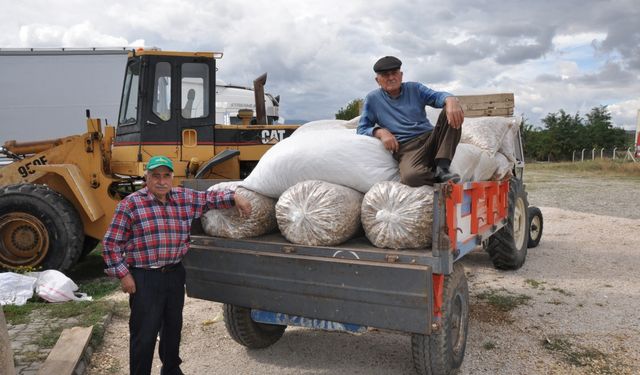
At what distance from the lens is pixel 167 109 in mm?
6375

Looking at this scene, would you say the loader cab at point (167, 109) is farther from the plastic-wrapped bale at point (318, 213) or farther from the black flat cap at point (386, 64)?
the plastic-wrapped bale at point (318, 213)

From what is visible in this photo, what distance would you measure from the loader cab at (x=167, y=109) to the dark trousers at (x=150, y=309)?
129 inches

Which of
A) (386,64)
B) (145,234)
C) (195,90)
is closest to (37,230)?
(195,90)

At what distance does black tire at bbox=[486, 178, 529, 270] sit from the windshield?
436 centimetres

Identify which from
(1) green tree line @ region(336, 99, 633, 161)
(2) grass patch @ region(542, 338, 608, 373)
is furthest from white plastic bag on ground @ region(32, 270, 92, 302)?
(1) green tree line @ region(336, 99, 633, 161)

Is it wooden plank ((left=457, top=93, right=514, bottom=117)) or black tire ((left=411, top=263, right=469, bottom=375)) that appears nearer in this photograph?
black tire ((left=411, top=263, right=469, bottom=375))

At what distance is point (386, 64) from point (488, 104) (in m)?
3.41

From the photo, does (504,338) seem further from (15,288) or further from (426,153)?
(15,288)

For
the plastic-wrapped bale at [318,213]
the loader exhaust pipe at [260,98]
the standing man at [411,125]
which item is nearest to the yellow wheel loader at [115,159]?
the loader exhaust pipe at [260,98]

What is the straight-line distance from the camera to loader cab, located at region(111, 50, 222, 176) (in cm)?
630

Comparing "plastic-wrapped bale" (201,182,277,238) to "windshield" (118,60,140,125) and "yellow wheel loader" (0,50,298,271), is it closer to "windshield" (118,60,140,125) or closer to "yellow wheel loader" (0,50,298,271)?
"yellow wheel loader" (0,50,298,271)

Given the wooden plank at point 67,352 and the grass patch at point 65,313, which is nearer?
the wooden plank at point 67,352

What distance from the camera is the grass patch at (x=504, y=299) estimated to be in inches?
203

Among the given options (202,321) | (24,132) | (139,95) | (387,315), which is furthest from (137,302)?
(24,132)
